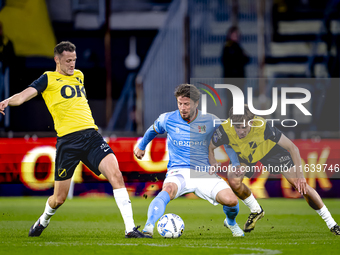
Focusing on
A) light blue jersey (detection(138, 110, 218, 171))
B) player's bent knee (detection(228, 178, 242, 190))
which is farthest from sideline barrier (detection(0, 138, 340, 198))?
light blue jersey (detection(138, 110, 218, 171))

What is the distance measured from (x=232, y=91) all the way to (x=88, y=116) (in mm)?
5295

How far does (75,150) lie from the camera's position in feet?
23.2

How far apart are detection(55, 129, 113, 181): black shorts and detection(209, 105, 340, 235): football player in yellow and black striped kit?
138 cm

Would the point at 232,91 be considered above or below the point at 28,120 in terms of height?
above

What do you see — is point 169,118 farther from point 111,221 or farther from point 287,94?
point 287,94

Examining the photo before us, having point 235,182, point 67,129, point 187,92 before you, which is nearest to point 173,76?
point 235,182

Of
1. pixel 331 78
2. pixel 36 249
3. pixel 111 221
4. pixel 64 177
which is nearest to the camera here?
pixel 36 249

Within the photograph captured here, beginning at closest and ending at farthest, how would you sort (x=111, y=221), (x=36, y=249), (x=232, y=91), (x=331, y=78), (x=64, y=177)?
1. (x=36, y=249)
2. (x=64, y=177)
3. (x=111, y=221)
4. (x=232, y=91)
5. (x=331, y=78)

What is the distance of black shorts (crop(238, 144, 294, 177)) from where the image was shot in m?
7.62

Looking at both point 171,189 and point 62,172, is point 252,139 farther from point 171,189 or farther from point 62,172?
point 62,172

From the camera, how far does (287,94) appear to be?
43.5 ft

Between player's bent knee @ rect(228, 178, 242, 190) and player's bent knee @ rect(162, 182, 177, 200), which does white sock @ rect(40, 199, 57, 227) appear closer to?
player's bent knee @ rect(162, 182, 177, 200)

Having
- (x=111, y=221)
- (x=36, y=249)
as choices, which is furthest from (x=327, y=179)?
(x=36, y=249)

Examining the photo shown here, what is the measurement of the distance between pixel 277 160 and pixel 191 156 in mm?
1214
